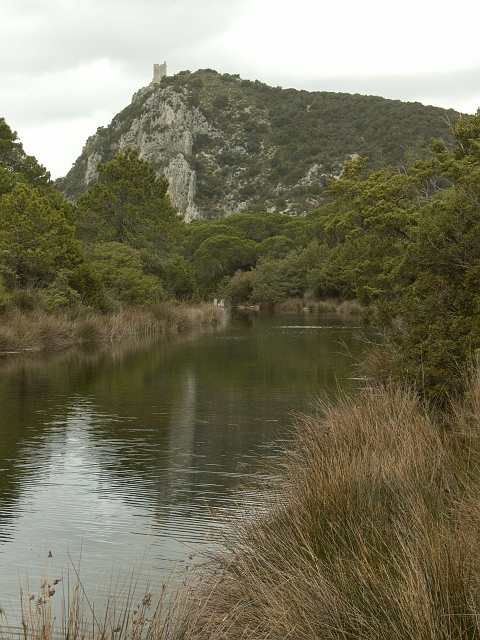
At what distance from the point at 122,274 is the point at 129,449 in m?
26.7

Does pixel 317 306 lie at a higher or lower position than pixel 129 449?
higher

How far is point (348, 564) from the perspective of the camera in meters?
4.93

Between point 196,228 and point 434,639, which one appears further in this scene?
point 196,228

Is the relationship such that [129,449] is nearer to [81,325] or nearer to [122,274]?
[81,325]

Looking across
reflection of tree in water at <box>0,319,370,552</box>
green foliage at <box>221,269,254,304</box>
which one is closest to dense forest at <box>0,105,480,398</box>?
green foliage at <box>221,269,254,304</box>

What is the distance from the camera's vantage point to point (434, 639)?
3.91m

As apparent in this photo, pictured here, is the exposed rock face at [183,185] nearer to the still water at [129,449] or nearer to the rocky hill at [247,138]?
the rocky hill at [247,138]

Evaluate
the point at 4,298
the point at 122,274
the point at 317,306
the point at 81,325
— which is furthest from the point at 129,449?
the point at 317,306

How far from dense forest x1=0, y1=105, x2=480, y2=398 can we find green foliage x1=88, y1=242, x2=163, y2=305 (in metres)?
0.07

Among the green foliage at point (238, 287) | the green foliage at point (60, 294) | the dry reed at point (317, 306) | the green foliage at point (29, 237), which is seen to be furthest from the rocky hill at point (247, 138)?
the green foliage at point (60, 294)

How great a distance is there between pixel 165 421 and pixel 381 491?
345 inches

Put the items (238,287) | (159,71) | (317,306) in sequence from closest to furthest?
(317,306) < (238,287) < (159,71)

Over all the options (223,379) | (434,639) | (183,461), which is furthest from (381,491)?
(223,379)

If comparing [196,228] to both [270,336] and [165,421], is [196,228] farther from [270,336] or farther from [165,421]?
[165,421]
